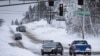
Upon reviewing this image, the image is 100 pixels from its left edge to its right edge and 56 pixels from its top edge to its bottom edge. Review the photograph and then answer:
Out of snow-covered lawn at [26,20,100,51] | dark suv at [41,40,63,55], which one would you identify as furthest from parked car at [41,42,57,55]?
snow-covered lawn at [26,20,100,51]

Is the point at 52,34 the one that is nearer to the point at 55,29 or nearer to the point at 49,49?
the point at 55,29

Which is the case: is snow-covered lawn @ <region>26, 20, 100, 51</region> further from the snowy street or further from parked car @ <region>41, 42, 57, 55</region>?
parked car @ <region>41, 42, 57, 55</region>

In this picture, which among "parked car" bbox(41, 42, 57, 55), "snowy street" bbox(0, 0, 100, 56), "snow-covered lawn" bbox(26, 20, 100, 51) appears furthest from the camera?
"snow-covered lawn" bbox(26, 20, 100, 51)

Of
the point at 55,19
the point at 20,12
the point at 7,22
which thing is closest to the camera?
the point at 55,19

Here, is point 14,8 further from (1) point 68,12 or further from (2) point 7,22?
(1) point 68,12

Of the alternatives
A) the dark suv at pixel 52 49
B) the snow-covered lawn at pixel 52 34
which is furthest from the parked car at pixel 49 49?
the snow-covered lawn at pixel 52 34

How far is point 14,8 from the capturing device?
161375 mm

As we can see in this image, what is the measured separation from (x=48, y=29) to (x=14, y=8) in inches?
2157

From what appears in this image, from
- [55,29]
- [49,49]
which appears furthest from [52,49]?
[55,29]

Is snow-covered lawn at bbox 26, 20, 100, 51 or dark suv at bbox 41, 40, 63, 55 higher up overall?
dark suv at bbox 41, 40, 63, 55

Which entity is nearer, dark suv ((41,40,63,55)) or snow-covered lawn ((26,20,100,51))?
dark suv ((41,40,63,55))

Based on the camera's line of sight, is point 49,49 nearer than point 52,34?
Yes

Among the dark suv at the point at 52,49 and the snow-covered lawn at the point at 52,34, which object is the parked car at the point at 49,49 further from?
the snow-covered lawn at the point at 52,34

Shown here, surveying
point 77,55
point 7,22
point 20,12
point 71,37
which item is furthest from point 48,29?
point 77,55
